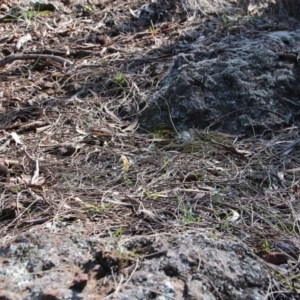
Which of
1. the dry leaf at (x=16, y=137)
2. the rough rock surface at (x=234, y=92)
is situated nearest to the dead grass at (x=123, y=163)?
the dry leaf at (x=16, y=137)

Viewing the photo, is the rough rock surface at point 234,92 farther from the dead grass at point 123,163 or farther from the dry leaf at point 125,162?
the dry leaf at point 125,162

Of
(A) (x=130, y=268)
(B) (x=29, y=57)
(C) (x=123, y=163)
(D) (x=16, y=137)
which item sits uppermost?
(A) (x=130, y=268)

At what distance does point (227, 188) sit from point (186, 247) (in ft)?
2.50

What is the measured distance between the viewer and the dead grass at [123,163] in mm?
2477

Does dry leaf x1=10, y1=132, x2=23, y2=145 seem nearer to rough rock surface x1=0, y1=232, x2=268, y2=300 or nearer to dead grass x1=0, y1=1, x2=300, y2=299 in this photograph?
dead grass x1=0, y1=1, x2=300, y2=299

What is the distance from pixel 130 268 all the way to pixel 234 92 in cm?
183

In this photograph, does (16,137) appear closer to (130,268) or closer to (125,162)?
(125,162)

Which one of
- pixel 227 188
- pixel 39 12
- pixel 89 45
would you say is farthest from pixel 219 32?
pixel 227 188

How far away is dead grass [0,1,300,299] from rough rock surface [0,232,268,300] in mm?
168

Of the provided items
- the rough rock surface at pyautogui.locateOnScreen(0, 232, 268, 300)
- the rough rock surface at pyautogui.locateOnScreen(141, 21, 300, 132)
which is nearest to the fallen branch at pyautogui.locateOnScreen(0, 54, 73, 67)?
the rough rock surface at pyautogui.locateOnScreen(141, 21, 300, 132)

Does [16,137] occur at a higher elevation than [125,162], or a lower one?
lower

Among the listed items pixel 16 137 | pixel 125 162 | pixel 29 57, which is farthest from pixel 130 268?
pixel 29 57

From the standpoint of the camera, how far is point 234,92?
357cm

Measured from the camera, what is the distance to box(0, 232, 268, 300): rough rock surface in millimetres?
1870
